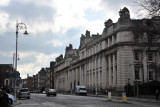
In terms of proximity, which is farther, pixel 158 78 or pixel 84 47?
pixel 84 47

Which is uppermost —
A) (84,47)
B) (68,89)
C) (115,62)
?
(84,47)

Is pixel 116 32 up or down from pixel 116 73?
up

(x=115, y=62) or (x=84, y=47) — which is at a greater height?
(x=84, y=47)

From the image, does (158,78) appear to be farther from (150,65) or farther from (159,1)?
(159,1)

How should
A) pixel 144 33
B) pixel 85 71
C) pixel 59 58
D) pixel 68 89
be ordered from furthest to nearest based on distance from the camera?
pixel 59 58, pixel 68 89, pixel 85 71, pixel 144 33

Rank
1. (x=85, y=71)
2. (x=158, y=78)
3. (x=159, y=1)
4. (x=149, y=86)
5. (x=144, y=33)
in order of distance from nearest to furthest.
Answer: (x=159, y=1), (x=144, y=33), (x=149, y=86), (x=158, y=78), (x=85, y=71)

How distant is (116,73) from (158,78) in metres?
9.07

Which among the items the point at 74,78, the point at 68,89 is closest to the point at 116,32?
the point at 74,78

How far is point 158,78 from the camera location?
6219cm

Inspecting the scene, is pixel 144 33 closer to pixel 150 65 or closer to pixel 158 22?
pixel 158 22

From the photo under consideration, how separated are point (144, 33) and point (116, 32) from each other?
3292 cm

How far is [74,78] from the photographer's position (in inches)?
4323

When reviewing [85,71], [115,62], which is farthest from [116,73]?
[85,71]

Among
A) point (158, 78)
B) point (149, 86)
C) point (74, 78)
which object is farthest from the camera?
point (74, 78)
